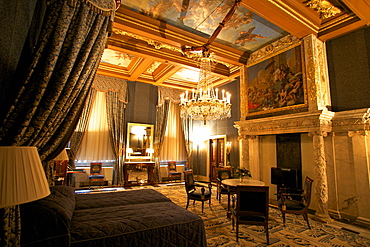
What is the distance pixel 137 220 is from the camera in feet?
6.93

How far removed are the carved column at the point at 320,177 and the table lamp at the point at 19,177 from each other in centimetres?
476

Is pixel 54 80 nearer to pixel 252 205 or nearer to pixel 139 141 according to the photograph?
pixel 252 205

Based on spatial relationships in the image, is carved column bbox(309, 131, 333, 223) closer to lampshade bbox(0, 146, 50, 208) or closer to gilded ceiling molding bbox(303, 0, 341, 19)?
gilded ceiling molding bbox(303, 0, 341, 19)

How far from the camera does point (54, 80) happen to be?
4.66 ft

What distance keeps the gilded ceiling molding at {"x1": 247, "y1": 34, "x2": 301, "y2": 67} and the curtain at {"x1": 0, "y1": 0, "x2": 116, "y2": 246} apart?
463 cm

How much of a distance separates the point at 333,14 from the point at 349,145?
9.05ft

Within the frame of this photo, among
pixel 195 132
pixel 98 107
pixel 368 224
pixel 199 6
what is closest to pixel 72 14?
pixel 199 6

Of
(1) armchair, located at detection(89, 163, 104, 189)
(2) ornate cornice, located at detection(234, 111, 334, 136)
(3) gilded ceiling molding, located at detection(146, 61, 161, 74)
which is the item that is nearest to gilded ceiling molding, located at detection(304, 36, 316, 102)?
(2) ornate cornice, located at detection(234, 111, 334, 136)

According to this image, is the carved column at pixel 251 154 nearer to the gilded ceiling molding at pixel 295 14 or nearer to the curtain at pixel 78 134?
the gilded ceiling molding at pixel 295 14

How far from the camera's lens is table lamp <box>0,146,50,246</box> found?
2.49 feet

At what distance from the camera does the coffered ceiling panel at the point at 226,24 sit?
3865mm

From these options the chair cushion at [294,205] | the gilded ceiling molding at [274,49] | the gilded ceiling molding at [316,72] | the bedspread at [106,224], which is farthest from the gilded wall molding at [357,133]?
the bedspread at [106,224]

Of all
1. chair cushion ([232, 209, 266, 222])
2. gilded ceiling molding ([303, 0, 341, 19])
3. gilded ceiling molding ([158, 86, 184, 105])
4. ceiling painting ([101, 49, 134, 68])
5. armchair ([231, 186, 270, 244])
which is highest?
ceiling painting ([101, 49, 134, 68])

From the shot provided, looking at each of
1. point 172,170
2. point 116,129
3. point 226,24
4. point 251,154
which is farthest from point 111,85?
point 251,154
